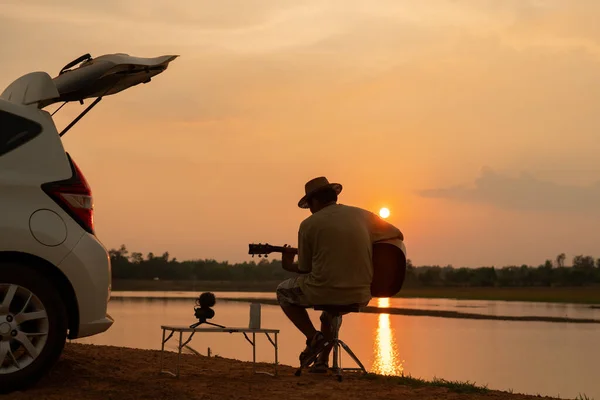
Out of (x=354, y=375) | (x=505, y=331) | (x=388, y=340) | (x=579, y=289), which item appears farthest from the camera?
(x=579, y=289)

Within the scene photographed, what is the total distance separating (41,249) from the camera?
20.9ft

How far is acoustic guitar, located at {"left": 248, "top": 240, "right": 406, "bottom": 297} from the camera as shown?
861 centimetres

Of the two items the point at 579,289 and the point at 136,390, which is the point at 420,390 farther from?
the point at 579,289

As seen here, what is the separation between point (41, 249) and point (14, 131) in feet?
2.91

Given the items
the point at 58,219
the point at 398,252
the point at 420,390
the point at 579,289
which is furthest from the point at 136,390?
the point at 579,289

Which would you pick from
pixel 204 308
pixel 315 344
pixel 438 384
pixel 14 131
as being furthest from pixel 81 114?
pixel 438 384

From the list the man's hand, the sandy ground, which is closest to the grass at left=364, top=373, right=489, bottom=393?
the sandy ground

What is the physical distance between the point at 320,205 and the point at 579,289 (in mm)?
93295

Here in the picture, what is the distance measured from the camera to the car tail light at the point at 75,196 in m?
6.44

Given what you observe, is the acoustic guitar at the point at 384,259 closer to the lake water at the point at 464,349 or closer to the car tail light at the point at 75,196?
the car tail light at the point at 75,196

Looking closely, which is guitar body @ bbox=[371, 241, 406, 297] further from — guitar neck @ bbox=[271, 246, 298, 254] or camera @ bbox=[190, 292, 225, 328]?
camera @ bbox=[190, 292, 225, 328]

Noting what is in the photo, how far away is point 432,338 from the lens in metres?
31.5

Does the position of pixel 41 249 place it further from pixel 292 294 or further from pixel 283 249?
pixel 283 249

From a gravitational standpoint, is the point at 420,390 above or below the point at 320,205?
below
